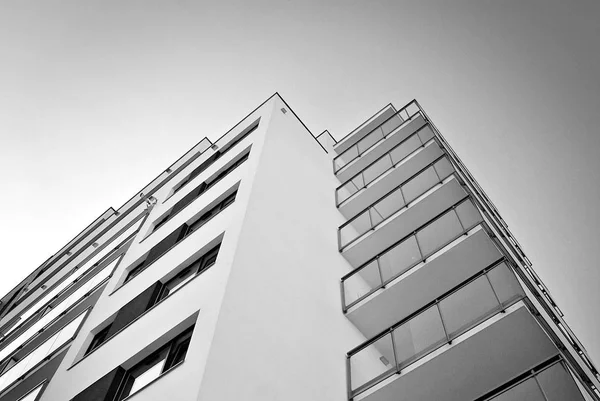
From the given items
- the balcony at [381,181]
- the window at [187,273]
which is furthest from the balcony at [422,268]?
the balcony at [381,181]

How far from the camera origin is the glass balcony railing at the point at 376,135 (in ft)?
60.1

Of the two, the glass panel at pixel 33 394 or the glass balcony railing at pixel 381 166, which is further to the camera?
the glass balcony railing at pixel 381 166

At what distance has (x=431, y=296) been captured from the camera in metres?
9.81

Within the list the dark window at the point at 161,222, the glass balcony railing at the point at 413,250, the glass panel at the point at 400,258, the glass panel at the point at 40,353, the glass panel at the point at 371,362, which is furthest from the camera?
the dark window at the point at 161,222

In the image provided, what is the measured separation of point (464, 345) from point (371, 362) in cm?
264

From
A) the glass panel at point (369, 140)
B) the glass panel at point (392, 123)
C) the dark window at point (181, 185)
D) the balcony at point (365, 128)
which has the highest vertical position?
the balcony at point (365, 128)

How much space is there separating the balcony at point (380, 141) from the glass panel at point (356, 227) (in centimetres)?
380

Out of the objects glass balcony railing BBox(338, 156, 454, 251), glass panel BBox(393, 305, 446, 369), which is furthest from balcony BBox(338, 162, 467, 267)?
glass panel BBox(393, 305, 446, 369)

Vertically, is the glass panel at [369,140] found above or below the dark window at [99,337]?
above

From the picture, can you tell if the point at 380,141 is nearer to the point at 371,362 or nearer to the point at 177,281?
the point at 177,281

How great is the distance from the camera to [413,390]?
24.3 ft

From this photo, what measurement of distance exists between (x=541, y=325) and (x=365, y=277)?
189 inches

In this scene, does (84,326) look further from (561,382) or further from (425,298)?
(561,382)

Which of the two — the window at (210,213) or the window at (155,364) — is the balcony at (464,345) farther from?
the window at (210,213)
